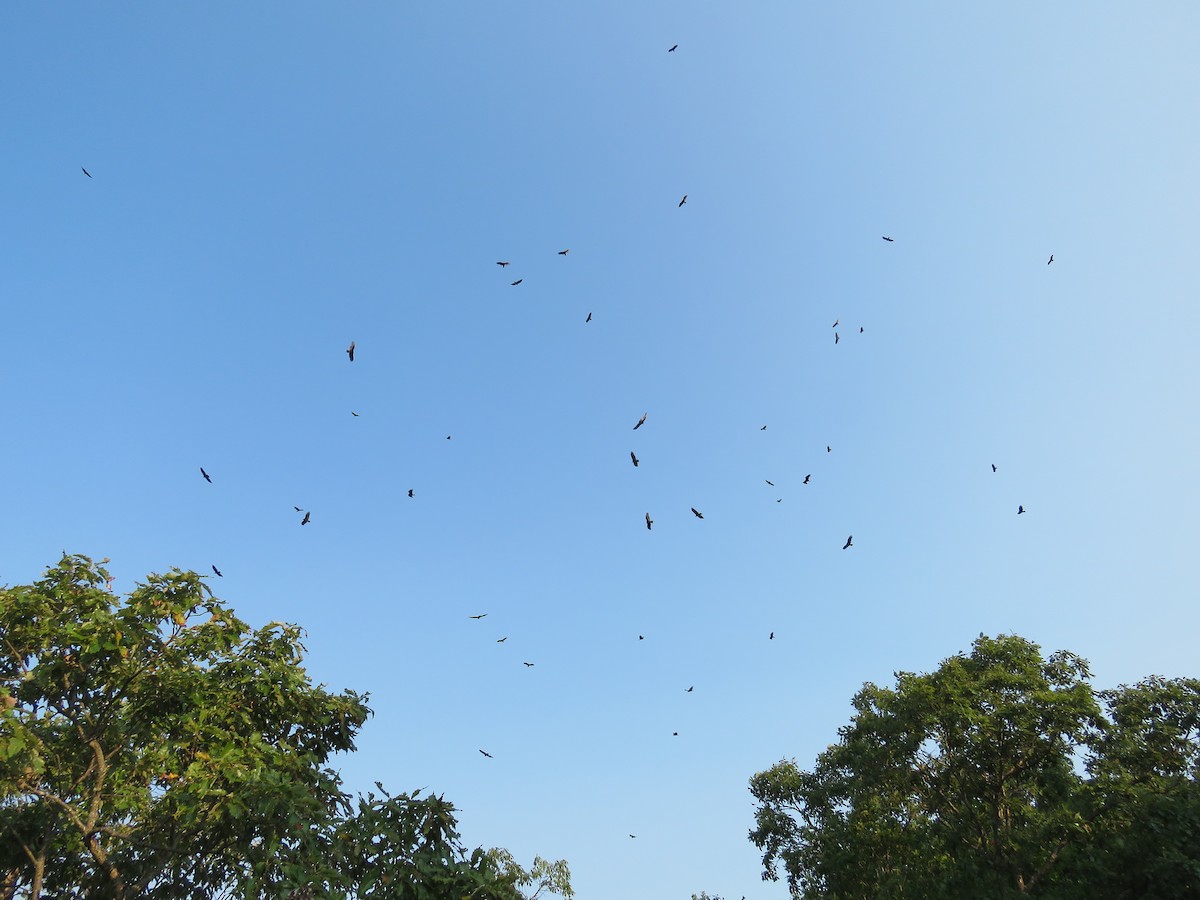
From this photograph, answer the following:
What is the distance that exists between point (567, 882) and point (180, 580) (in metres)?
33.9

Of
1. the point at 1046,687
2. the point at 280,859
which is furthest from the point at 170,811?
the point at 1046,687

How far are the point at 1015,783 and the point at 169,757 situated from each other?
2520 cm

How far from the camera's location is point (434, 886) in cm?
897

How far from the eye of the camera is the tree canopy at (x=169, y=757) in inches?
372

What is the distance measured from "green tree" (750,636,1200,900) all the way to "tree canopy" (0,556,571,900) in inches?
688

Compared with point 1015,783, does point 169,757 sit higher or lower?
lower

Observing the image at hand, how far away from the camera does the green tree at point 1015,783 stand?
59.1ft

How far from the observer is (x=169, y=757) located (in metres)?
11.9

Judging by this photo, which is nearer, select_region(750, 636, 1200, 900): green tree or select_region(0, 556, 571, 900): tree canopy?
select_region(0, 556, 571, 900): tree canopy

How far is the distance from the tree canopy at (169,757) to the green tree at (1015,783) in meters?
17.5

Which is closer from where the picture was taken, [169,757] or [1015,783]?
[169,757]

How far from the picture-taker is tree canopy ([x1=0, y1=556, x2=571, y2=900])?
9461 millimetres

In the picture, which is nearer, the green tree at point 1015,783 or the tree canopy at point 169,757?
the tree canopy at point 169,757

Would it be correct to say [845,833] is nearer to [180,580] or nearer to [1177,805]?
[1177,805]
